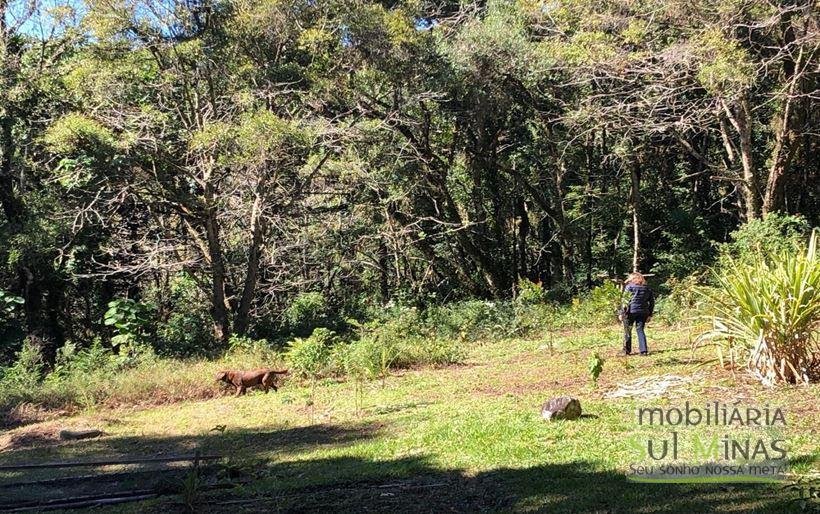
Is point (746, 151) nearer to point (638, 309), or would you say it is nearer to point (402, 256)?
point (638, 309)

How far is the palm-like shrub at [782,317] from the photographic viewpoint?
717 centimetres

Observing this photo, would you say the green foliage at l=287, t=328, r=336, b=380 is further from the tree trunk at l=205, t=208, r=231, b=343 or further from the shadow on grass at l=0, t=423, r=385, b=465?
the tree trunk at l=205, t=208, r=231, b=343

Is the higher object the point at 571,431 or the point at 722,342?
the point at 722,342

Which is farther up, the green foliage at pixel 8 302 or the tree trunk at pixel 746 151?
the tree trunk at pixel 746 151

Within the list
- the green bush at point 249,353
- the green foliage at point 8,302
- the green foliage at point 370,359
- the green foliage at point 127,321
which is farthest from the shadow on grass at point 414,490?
the green foliage at point 8,302

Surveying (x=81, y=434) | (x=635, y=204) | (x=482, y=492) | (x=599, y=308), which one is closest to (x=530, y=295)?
(x=599, y=308)

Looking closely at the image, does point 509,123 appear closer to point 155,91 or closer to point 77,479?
point 155,91

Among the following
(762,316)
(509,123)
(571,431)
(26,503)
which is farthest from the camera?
(509,123)

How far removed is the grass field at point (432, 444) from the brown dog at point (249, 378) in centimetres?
33

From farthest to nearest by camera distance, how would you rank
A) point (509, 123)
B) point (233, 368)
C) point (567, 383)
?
point (509, 123)
point (233, 368)
point (567, 383)

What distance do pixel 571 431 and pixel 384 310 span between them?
43.7 ft

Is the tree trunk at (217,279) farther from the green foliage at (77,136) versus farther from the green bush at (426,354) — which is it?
the green bush at (426,354)

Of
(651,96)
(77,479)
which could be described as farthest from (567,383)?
(651,96)

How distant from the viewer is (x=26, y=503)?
5816 mm
